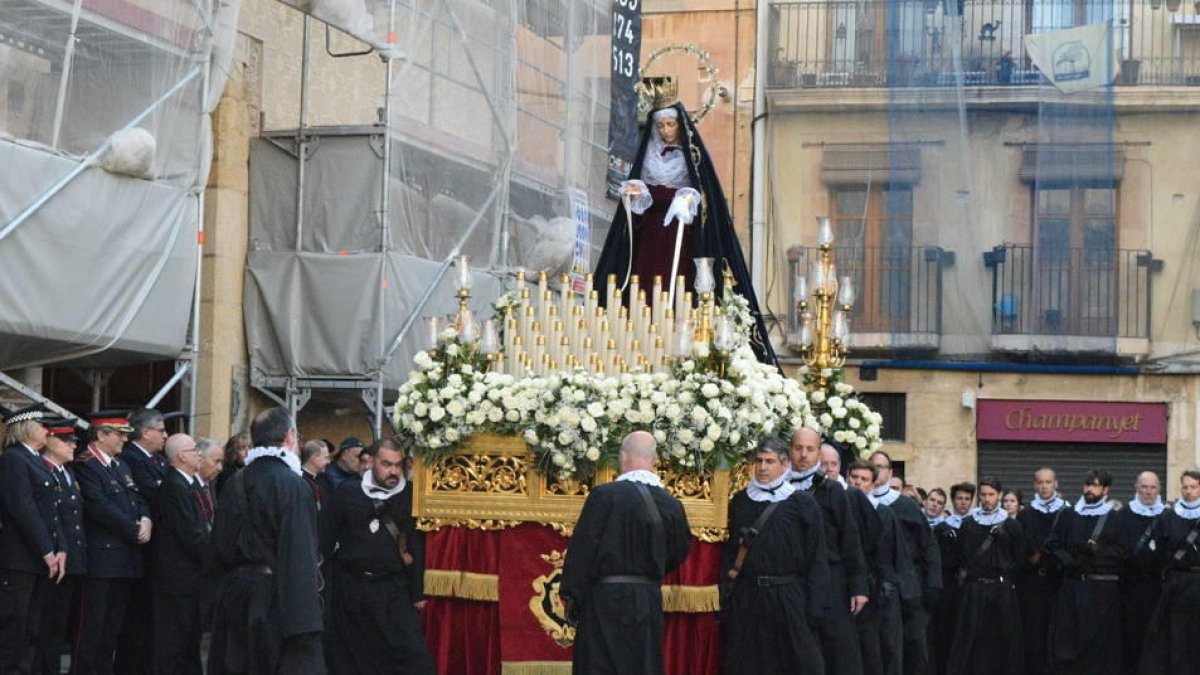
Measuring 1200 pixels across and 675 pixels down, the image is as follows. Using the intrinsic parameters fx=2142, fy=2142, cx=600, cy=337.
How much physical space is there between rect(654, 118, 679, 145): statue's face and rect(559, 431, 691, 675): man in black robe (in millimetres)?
3725

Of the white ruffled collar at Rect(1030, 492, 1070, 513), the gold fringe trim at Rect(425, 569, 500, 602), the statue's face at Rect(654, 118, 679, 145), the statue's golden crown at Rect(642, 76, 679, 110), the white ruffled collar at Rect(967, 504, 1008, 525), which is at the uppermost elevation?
the statue's golden crown at Rect(642, 76, 679, 110)

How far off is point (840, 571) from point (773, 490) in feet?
3.11

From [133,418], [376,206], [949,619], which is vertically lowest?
[949,619]

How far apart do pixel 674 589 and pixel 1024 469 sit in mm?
15121

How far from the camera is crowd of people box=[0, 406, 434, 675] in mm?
12719

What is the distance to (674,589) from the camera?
41.4ft

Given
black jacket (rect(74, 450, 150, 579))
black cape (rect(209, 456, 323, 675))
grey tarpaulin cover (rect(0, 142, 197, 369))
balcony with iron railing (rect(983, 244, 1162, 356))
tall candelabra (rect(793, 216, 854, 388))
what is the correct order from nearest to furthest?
black cape (rect(209, 456, 323, 675))
black jacket (rect(74, 450, 150, 579))
grey tarpaulin cover (rect(0, 142, 197, 369))
tall candelabra (rect(793, 216, 854, 388))
balcony with iron railing (rect(983, 244, 1162, 356))

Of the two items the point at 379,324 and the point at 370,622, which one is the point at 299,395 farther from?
the point at 370,622

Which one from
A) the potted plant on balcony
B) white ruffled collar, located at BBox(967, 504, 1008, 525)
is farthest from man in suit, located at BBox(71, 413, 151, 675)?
the potted plant on balcony

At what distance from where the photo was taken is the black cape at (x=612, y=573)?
1140cm

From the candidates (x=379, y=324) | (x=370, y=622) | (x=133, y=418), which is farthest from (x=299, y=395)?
(x=370, y=622)

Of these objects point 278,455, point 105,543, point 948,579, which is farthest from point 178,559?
point 948,579

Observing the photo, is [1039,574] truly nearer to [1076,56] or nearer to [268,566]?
[1076,56]

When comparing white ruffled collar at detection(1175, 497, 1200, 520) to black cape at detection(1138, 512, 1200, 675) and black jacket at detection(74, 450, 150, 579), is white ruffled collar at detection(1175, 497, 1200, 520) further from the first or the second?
black jacket at detection(74, 450, 150, 579)
